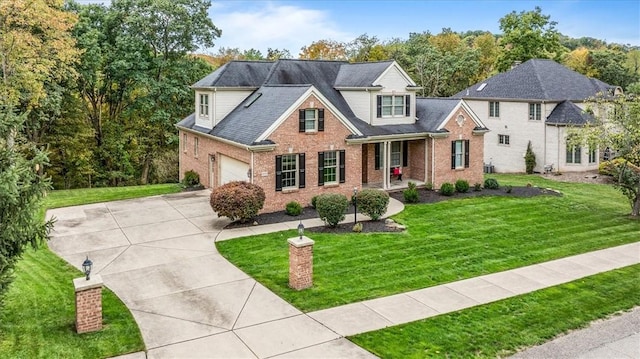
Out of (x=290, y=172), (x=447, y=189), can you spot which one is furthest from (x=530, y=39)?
(x=290, y=172)

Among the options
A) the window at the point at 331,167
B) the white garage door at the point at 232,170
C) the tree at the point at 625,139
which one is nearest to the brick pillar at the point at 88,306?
the white garage door at the point at 232,170

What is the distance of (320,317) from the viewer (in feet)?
37.0

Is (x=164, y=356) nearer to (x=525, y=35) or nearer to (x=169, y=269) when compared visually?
(x=169, y=269)

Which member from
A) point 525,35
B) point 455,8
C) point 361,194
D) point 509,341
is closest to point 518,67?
point 525,35

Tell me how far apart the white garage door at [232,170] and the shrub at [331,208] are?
4388 mm

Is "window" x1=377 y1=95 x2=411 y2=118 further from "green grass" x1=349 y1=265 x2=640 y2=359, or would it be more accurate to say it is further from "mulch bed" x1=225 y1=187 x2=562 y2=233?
"green grass" x1=349 y1=265 x2=640 y2=359

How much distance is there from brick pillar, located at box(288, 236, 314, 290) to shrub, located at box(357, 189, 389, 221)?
6.95m

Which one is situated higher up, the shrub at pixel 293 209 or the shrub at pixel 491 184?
the shrub at pixel 491 184

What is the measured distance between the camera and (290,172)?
2162 cm

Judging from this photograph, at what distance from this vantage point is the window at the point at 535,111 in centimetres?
3478

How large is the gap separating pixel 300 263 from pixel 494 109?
95.8ft

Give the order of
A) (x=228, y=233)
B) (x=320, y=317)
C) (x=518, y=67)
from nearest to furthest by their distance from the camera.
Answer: (x=320, y=317)
(x=228, y=233)
(x=518, y=67)

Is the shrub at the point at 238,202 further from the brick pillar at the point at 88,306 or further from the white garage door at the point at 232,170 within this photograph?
the brick pillar at the point at 88,306

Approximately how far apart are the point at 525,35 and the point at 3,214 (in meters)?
46.6
